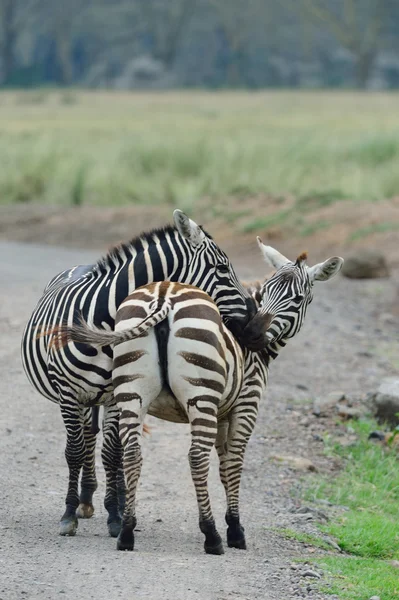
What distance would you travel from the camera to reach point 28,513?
653 cm

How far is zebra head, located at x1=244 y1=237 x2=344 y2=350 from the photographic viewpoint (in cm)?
625

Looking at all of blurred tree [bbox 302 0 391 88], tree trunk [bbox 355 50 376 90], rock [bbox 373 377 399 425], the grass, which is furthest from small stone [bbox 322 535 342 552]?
tree trunk [bbox 355 50 376 90]

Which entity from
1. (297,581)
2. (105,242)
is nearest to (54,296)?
(297,581)

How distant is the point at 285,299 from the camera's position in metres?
6.37

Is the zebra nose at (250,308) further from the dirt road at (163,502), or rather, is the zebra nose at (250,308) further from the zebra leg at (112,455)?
the dirt road at (163,502)

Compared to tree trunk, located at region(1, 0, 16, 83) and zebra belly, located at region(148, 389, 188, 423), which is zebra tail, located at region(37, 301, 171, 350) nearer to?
zebra belly, located at region(148, 389, 188, 423)

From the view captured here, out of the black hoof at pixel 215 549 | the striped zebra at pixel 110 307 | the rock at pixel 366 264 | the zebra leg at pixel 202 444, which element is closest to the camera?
the zebra leg at pixel 202 444

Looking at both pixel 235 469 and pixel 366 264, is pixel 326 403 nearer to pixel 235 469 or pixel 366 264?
pixel 235 469

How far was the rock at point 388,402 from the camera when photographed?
9.41 m

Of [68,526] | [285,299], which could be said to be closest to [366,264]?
[285,299]

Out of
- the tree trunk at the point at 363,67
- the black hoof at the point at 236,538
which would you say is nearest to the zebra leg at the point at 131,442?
the black hoof at the point at 236,538

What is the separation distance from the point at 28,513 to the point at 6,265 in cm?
1099

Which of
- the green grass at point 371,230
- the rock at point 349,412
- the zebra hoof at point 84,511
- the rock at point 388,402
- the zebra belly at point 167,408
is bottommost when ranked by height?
the zebra hoof at point 84,511

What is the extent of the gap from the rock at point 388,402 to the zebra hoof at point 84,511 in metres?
3.55
